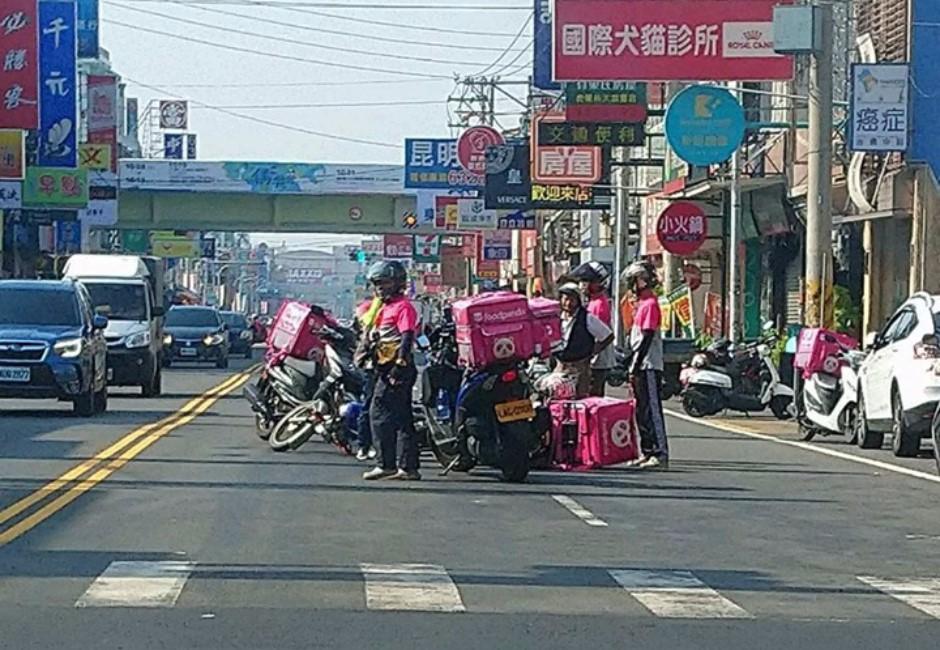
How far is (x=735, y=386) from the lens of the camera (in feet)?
91.4

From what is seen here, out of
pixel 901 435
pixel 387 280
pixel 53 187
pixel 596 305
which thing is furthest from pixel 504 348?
pixel 53 187

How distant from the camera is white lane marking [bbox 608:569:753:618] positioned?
9797 millimetres

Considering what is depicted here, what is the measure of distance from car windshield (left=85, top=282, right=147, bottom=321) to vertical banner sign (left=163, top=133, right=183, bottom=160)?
86833 mm

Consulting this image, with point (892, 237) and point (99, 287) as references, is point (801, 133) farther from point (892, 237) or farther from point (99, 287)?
point (99, 287)

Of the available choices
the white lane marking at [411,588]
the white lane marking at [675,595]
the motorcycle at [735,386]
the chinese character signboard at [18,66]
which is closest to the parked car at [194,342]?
the chinese character signboard at [18,66]

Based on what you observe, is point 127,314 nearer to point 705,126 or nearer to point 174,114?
point 705,126

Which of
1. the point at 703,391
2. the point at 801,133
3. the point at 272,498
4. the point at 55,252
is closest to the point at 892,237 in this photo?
the point at 801,133

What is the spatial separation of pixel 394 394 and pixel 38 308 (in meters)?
10.4

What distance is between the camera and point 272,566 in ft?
36.3

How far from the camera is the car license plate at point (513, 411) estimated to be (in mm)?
16500

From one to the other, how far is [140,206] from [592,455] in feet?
196

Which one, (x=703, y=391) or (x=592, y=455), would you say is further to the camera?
(x=703, y=391)

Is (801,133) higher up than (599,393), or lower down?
higher up

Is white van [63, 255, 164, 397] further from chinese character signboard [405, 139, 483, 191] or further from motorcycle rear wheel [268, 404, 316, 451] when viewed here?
chinese character signboard [405, 139, 483, 191]
